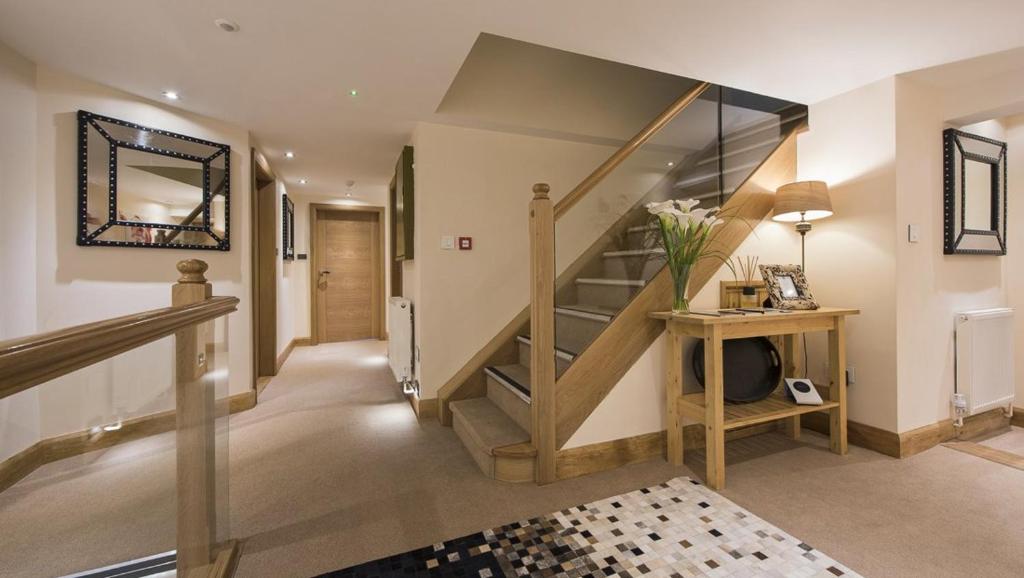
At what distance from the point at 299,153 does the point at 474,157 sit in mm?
1872

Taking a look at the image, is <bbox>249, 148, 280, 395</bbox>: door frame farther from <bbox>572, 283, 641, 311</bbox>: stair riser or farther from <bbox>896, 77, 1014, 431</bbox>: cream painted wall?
<bbox>896, 77, 1014, 431</bbox>: cream painted wall

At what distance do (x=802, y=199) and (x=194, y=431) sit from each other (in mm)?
3244

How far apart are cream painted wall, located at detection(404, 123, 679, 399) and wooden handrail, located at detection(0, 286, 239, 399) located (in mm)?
2113

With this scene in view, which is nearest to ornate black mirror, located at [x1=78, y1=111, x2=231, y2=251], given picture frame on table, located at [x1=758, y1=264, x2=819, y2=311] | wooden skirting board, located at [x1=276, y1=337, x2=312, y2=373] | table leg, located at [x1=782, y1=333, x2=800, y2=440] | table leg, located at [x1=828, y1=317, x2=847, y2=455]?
wooden skirting board, located at [x1=276, y1=337, x2=312, y2=373]

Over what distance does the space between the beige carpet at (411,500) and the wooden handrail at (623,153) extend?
59.2 inches

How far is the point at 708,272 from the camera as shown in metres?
2.78

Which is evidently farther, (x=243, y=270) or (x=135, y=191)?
(x=243, y=270)

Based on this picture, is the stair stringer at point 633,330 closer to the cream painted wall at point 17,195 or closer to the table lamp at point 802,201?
the table lamp at point 802,201

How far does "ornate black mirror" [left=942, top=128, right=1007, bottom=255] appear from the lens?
9.35 feet

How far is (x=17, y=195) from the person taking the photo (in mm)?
2496

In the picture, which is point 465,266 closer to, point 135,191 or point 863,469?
point 135,191

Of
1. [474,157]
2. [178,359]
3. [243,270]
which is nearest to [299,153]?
[243,270]

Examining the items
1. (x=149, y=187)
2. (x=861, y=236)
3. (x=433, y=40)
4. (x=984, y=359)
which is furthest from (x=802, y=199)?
(x=149, y=187)

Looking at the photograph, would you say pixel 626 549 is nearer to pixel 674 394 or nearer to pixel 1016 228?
pixel 674 394
